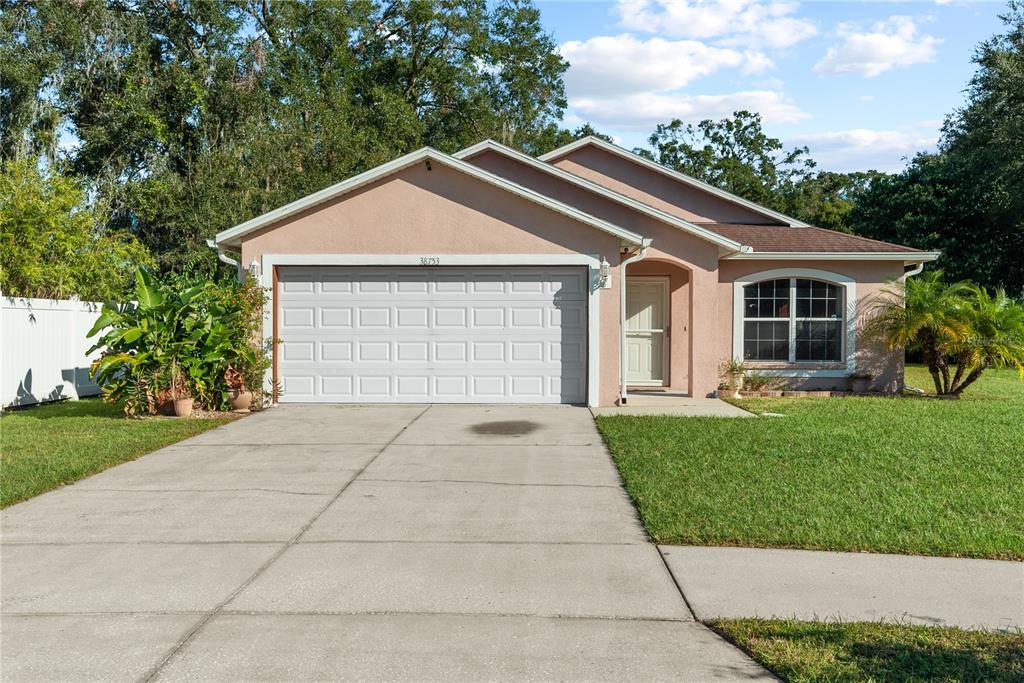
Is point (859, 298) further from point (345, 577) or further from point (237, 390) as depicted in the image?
point (345, 577)

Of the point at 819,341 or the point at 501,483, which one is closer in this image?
the point at 501,483

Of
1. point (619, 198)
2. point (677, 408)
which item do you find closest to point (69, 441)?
point (677, 408)

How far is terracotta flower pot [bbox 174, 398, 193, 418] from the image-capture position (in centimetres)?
1309

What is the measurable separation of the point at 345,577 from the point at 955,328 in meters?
13.8

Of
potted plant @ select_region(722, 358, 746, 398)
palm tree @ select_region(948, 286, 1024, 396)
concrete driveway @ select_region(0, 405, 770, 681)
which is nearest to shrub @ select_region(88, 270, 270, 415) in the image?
concrete driveway @ select_region(0, 405, 770, 681)

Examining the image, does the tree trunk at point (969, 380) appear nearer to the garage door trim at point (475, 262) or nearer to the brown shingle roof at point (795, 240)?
the brown shingle roof at point (795, 240)

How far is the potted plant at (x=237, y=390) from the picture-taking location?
1369cm

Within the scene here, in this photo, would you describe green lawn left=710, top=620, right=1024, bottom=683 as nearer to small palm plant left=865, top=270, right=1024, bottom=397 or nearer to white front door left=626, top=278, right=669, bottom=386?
small palm plant left=865, top=270, right=1024, bottom=397

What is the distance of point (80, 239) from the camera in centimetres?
1805

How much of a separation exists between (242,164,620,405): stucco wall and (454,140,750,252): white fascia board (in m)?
1.80

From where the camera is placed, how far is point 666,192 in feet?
65.3

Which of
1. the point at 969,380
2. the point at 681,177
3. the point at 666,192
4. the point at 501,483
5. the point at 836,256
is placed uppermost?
the point at 681,177

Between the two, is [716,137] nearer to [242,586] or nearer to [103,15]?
[103,15]

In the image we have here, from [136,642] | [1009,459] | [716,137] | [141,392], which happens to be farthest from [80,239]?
[716,137]
